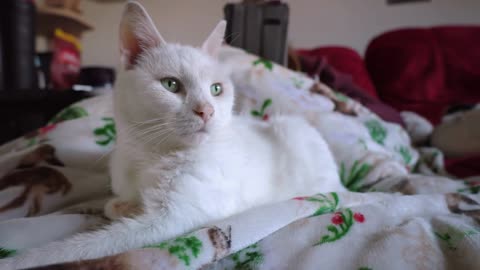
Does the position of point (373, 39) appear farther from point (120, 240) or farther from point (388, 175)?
point (120, 240)

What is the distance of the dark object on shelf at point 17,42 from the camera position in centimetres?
157

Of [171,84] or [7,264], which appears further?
[171,84]

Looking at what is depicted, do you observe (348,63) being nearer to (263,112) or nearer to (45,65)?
(263,112)

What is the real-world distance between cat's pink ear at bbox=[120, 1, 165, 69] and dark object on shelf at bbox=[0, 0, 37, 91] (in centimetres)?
130

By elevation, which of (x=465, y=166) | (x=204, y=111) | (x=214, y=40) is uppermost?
(x=214, y=40)

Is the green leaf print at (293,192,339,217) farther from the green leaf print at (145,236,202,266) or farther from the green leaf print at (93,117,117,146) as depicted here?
the green leaf print at (93,117,117,146)

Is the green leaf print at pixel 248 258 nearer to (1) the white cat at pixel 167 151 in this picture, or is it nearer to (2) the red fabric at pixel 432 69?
(1) the white cat at pixel 167 151

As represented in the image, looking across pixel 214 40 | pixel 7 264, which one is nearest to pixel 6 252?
pixel 7 264

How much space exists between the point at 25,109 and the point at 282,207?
4.89 ft

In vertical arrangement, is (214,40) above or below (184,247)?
above

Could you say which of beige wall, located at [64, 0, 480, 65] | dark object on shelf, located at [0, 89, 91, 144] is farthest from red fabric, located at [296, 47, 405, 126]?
dark object on shelf, located at [0, 89, 91, 144]

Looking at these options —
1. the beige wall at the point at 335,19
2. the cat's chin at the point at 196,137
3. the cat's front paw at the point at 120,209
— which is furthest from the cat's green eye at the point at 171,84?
the beige wall at the point at 335,19

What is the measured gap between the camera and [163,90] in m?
0.59

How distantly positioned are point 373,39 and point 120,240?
2198mm
